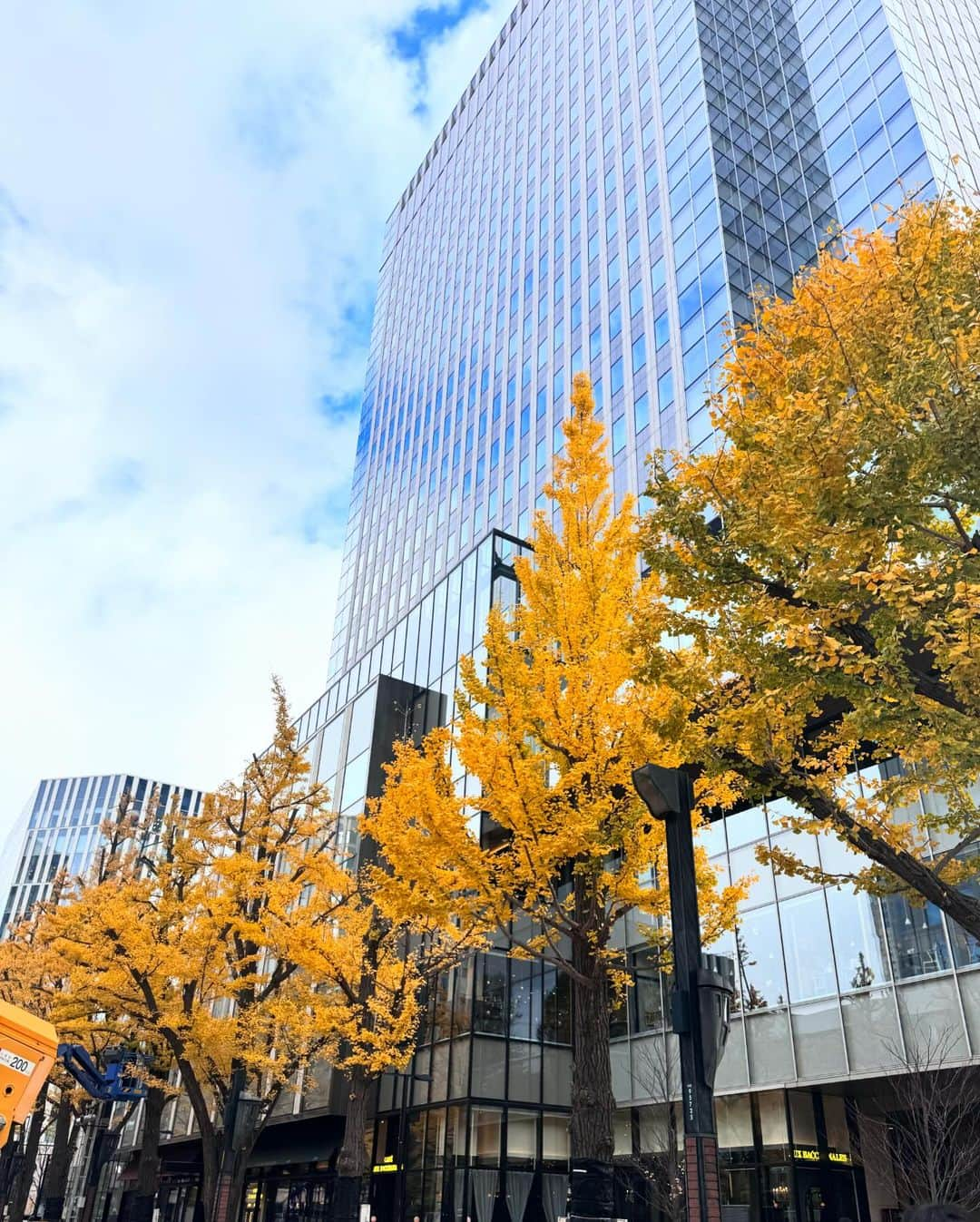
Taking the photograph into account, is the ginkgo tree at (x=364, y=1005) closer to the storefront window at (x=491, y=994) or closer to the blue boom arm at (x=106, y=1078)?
the blue boom arm at (x=106, y=1078)

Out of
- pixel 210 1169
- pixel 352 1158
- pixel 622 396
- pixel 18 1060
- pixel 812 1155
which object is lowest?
pixel 210 1169

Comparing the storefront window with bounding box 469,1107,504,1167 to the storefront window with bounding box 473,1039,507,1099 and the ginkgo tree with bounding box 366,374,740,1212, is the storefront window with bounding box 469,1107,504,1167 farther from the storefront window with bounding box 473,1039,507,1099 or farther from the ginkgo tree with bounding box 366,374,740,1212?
the ginkgo tree with bounding box 366,374,740,1212

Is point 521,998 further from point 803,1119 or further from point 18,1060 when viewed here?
point 18,1060

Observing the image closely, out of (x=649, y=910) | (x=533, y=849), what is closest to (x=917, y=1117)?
(x=649, y=910)

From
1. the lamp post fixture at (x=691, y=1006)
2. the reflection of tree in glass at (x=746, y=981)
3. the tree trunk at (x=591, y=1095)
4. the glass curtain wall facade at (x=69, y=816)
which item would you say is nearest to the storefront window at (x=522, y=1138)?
the reflection of tree in glass at (x=746, y=981)

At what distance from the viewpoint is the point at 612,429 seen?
35.8 m

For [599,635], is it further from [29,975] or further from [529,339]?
[529,339]

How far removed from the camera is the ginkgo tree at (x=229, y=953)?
15594mm

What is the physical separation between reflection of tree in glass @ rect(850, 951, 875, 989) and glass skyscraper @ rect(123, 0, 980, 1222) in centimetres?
5

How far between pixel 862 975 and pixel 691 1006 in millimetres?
12274

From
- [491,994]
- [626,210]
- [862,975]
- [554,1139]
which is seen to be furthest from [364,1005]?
[626,210]

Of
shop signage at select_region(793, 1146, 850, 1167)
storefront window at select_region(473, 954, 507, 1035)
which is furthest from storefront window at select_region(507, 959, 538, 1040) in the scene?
shop signage at select_region(793, 1146, 850, 1167)

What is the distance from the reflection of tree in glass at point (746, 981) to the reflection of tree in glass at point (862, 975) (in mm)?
2095

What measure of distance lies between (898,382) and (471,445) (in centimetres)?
4181
